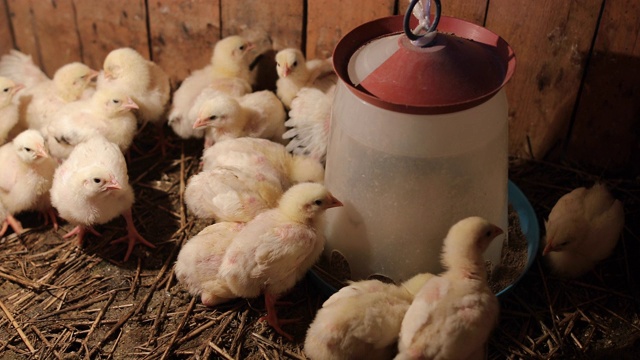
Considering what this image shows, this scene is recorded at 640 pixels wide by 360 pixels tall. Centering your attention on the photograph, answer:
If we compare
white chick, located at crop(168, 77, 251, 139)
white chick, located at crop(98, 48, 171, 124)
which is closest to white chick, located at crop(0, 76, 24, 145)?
white chick, located at crop(98, 48, 171, 124)

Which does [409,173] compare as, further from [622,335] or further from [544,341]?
[622,335]

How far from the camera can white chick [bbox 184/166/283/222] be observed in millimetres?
2383

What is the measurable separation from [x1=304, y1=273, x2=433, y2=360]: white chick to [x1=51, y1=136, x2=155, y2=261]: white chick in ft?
3.26

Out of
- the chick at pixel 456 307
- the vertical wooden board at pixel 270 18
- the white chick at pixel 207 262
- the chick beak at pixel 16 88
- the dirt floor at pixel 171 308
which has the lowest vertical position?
the dirt floor at pixel 171 308

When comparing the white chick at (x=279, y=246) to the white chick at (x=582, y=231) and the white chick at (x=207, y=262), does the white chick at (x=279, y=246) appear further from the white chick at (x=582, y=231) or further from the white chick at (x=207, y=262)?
the white chick at (x=582, y=231)

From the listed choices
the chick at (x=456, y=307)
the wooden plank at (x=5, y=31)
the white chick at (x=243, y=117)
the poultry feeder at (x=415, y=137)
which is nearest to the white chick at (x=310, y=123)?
the white chick at (x=243, y=117)

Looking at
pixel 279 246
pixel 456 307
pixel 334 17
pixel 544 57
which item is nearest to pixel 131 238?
pixel 279 246

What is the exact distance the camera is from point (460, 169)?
210 cm

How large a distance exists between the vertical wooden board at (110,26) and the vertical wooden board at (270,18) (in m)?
0.44

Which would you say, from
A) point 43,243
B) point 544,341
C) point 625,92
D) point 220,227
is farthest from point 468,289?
point 43,243

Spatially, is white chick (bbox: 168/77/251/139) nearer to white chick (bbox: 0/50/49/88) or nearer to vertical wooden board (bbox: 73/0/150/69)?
vertical wooden board (bbox: 73/0/150/69)

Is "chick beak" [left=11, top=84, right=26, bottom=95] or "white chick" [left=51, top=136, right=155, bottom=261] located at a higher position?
"chick beak" [left=11, top=84, right=26, bottom=95]

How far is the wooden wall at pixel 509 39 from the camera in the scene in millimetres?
2650

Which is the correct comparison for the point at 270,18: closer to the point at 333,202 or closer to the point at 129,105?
the point at 129,105
